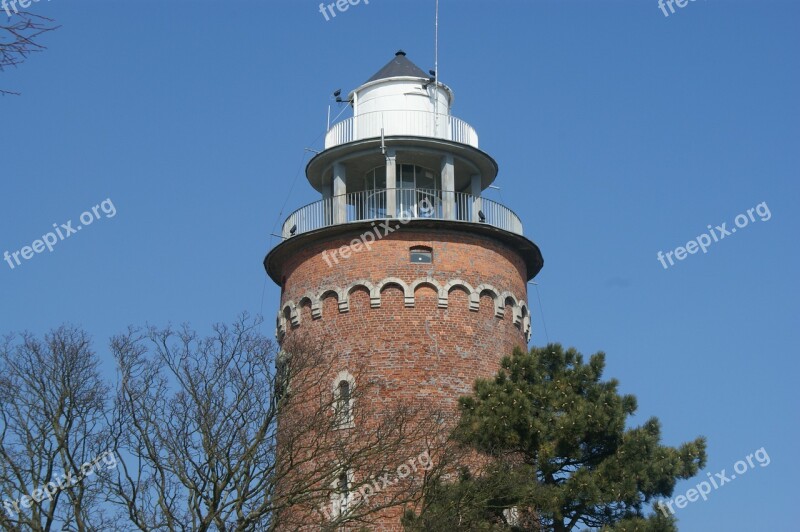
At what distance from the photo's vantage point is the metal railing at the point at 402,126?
3281 centimetres

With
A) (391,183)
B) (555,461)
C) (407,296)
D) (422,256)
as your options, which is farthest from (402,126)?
(555,461)

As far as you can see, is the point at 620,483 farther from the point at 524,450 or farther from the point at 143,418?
the point at 143,418

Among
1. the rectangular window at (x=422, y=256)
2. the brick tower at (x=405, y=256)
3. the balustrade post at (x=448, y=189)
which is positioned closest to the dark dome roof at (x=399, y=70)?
the brick tower at (x=405, y=256)

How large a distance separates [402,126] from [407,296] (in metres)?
5.21

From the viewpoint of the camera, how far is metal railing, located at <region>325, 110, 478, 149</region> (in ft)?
108

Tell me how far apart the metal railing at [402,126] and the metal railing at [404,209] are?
1624 mm

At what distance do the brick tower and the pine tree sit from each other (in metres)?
4.03

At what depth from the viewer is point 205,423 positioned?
2423 centimetres

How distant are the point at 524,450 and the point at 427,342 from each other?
18.8ft

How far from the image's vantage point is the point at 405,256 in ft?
101

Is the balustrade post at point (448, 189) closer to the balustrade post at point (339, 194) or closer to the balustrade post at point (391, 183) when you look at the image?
the balustrade post at point (391, 183)

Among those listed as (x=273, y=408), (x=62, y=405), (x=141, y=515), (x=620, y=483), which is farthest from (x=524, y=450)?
(x=62, y=405)

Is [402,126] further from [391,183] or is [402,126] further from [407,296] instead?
[407,296]

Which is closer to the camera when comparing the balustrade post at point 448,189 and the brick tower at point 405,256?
the brick tower at point 405,256
